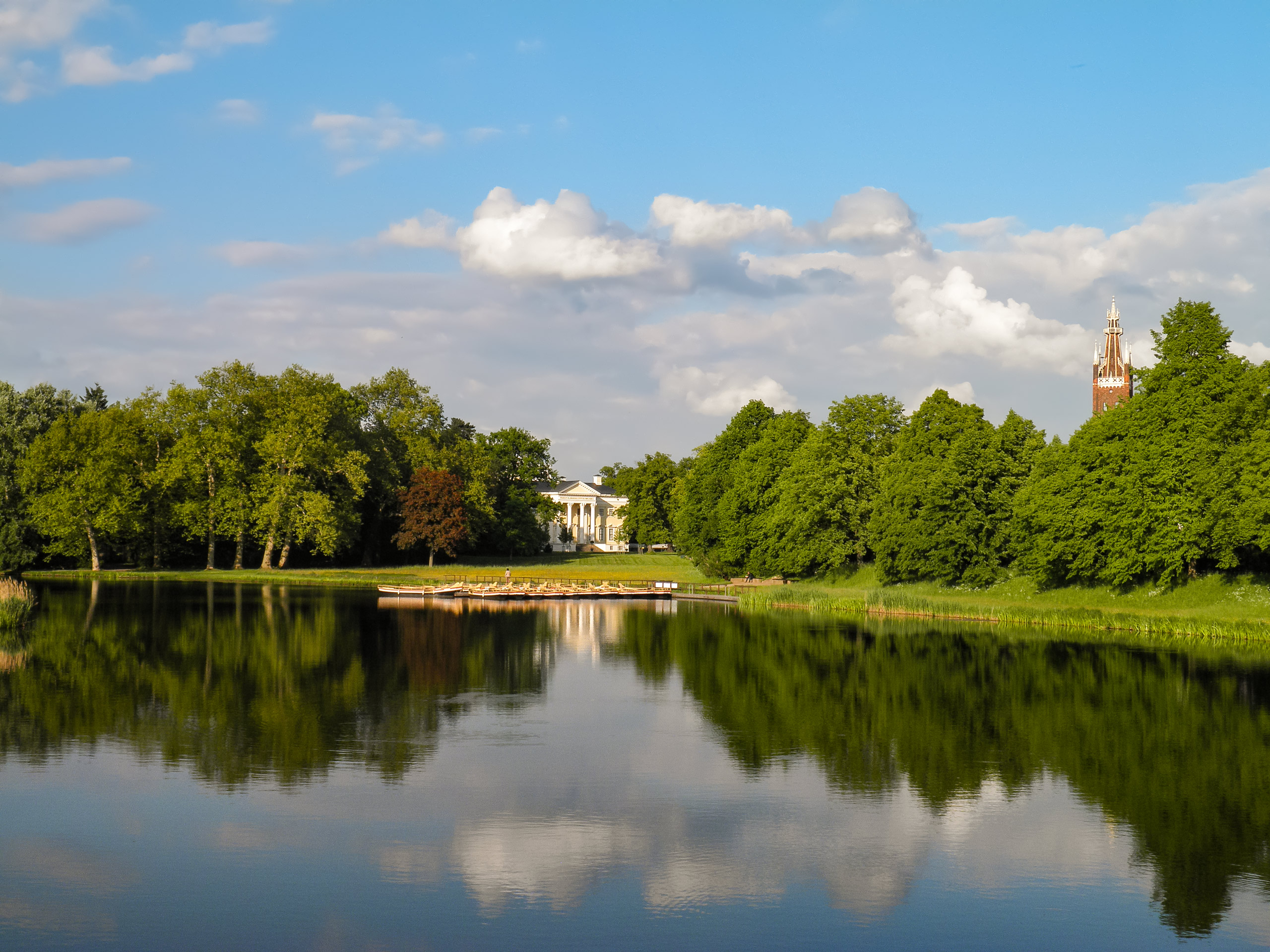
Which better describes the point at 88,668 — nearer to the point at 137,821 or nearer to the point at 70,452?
the point at 137,821

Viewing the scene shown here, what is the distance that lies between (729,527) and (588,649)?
39206 mm

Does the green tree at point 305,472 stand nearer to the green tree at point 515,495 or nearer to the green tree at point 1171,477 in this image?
the green tree at point 515,495

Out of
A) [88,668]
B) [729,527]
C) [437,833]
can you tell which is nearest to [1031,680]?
[437,833]

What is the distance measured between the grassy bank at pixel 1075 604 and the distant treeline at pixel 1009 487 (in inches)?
40.4

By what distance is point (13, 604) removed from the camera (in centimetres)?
3984

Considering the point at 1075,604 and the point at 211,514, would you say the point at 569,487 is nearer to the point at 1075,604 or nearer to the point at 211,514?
the point at 211,514

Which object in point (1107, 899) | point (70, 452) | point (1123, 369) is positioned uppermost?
point (1123, 369)

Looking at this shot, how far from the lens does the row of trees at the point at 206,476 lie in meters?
82.6

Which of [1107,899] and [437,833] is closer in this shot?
[1107,899]

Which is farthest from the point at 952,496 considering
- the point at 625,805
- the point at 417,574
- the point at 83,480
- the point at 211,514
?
the point at 83,480

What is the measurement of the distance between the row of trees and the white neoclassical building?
68.0m

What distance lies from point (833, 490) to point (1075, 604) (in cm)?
1892

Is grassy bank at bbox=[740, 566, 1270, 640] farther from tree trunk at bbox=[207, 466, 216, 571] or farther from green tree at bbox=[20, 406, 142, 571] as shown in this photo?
green tree at bbox=[20, 406, 142, 571]

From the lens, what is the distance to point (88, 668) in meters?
30.2
